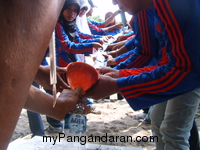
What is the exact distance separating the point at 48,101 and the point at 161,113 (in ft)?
2.84

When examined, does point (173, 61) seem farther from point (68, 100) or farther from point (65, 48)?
point (65, 48)

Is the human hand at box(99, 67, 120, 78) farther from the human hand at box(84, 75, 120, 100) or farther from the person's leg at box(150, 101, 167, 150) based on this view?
the person's leg at box(150, 101, 167, 150)

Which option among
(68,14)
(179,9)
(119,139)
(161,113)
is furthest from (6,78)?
(68,14)

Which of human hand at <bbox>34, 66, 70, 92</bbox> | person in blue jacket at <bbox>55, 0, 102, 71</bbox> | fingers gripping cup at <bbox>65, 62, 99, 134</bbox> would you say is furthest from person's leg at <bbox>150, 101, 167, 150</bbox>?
person in blue jacket at <bbox>55, 0, 102, 71</bbox>

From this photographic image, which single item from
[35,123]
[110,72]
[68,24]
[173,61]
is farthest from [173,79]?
[68,24]

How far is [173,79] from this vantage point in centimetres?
106

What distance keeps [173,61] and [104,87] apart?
0.43m

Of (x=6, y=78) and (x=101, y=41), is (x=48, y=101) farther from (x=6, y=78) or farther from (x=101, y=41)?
(x=101, y=41)

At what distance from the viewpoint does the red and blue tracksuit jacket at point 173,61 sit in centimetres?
92

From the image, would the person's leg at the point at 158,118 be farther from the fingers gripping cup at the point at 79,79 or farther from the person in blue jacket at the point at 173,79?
the fingers gripping cup at the point at 79,79

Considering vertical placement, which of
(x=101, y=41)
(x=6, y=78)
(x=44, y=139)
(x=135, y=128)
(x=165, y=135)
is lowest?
(x=135, y=128)

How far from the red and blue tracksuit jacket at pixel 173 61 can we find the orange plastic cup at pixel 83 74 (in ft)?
0.58

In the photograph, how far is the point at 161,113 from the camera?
60.2 inches

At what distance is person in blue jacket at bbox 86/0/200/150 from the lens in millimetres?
934
